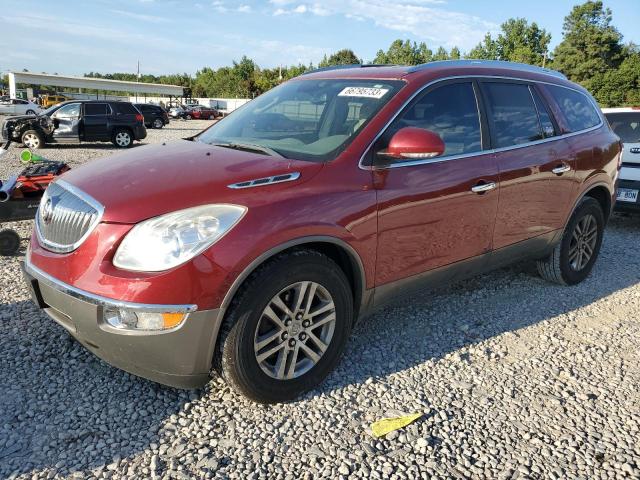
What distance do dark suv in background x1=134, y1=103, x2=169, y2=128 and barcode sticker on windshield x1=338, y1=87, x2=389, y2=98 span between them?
28.5 meters

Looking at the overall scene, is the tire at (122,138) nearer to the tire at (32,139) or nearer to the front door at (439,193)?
the tire at (32,139)

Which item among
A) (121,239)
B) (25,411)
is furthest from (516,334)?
(25,411)

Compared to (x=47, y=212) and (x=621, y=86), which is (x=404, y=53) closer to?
(x=621, y=86)

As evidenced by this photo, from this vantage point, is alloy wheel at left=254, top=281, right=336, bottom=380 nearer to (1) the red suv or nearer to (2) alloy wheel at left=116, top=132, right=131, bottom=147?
(1) the red suv

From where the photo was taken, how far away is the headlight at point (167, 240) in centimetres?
236

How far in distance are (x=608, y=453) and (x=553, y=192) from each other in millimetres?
2258

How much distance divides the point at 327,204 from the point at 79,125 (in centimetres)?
1570

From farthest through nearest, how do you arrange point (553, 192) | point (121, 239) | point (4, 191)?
point (4, 191) < point (553, 192) < point (121, 239)

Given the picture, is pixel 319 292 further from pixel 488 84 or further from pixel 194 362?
pixel 488 84

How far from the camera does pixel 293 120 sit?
353cm

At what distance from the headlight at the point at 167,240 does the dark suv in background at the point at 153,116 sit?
29.4 m

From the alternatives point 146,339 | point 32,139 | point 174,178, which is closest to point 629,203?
point 174,178

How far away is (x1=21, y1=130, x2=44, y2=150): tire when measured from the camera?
15.2m

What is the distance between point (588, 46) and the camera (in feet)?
194
